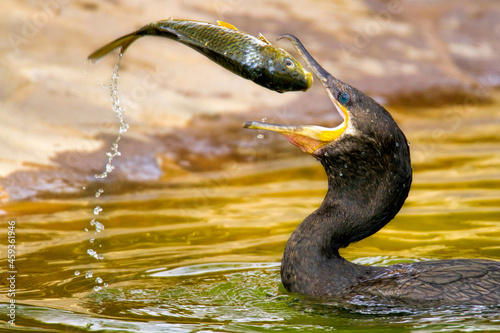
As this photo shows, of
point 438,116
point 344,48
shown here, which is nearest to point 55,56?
point 344,48

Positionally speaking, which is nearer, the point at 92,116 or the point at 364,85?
the point at 92,116

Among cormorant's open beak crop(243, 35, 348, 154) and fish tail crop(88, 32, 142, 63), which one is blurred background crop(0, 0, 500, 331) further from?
fish tail crop(88, 32, 142, 63)

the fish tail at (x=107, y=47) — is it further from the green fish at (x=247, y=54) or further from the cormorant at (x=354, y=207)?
the cormorant at (x=354, y=207)

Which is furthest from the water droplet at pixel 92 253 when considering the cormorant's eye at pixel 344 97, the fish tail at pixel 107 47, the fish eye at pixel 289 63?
the fish eye at pixel 289 63

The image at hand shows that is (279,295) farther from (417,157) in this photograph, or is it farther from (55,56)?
(55,56)

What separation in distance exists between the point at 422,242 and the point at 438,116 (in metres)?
5.37

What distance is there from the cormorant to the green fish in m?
0.35

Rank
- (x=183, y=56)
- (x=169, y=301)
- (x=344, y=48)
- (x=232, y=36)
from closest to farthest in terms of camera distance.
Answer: (x=232, y=36) < (x=169, y=301) < (x=183, y=56) < (x=344, y=48)

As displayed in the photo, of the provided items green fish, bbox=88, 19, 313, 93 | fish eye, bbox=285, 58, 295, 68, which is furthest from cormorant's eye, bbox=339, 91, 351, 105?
fish eye, bbox=285, 58, 295, 68

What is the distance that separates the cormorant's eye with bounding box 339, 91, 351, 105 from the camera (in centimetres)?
474

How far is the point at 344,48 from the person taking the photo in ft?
38.1

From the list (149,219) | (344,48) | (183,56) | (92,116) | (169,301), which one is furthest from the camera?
(344,48)

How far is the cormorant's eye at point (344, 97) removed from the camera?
187 inches

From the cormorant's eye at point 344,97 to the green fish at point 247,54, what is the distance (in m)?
0.49
